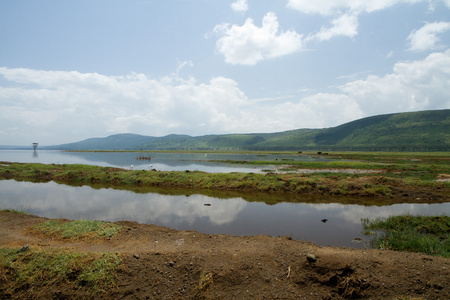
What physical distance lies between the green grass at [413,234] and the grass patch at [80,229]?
13419 millimetres

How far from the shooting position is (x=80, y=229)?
39.0ft

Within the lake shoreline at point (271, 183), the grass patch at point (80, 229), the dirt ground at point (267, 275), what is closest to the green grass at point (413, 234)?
the dirt ground at point (267, 275)

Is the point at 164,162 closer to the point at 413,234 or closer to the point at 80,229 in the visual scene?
the point at 80,229

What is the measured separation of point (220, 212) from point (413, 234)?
39.8 feet

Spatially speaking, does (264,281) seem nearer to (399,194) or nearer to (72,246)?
(72,246)

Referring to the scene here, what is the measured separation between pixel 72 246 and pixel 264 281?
8387 millimetres

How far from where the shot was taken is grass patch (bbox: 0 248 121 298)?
7438 mm

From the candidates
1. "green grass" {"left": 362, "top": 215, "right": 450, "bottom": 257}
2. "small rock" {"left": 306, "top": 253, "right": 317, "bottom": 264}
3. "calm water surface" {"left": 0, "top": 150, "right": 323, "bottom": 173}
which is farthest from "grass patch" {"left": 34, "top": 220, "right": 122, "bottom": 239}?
"calm water surface" {"left": 0, "top": 150, "right": 323, "bottom": 173}

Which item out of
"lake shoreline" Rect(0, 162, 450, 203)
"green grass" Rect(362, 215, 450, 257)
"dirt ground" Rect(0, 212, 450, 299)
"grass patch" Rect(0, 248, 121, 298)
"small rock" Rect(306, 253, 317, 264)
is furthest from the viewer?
"lake shoreline" Rect(0, 162, 450, 203)

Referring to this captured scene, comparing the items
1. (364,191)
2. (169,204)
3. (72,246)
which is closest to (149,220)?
(169,204)

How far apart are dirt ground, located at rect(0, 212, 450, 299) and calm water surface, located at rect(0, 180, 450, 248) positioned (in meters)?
4.13

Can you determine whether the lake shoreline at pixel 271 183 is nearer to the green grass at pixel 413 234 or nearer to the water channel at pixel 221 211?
the water channel at pixel 221 211

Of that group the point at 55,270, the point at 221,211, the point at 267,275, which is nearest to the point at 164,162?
the point at 221,211

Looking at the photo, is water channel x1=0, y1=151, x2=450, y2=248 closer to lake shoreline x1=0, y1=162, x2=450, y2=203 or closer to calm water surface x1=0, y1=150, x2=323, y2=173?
lake shoreline x1=0, y1=162, x2=450, y2=203
